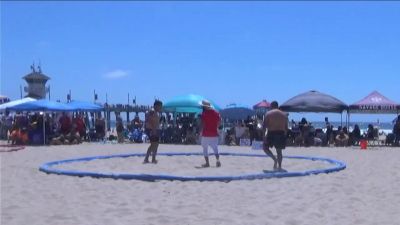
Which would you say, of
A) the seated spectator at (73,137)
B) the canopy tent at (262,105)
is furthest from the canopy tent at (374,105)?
the seated spectator at (73,137)

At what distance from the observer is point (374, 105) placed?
70.4ft

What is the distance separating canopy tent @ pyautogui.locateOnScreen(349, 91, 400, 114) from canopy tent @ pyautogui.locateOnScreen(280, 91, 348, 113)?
714 millimetres

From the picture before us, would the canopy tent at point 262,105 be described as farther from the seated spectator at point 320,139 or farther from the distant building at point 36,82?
the distant building at point 36,82

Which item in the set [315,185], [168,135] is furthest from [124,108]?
[315,185]

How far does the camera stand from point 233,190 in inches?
308

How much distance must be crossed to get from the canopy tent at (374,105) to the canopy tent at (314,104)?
Result: 0.71 m

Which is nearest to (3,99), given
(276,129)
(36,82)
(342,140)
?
(36,82)

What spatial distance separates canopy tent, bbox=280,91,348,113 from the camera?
20703 millimetres

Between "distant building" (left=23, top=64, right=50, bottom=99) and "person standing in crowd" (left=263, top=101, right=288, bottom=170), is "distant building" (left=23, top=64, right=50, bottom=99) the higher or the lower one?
the higher one

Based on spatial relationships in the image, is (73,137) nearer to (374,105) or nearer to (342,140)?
(342,140)

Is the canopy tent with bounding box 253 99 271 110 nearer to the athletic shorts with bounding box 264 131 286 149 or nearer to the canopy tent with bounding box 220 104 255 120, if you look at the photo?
the canopy tent with bounding box 220 104 255 120

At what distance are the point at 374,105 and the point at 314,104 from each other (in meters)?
2.62

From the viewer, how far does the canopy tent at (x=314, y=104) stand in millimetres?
20703

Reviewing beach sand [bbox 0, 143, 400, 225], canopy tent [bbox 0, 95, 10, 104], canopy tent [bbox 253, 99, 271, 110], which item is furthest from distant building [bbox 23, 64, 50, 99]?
beach sand [bbox 0, 143, 400, 225]
